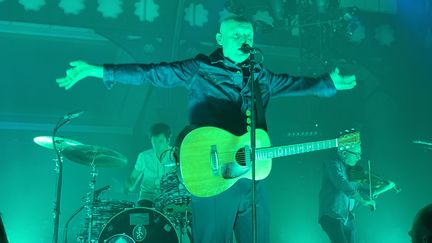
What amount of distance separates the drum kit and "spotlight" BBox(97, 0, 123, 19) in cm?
290

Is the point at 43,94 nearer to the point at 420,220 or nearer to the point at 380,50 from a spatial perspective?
the point at 380,50

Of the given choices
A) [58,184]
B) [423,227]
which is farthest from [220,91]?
[58,184]

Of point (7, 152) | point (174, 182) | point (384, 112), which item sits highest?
point (384, 112)

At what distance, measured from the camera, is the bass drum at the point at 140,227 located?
5906 mm

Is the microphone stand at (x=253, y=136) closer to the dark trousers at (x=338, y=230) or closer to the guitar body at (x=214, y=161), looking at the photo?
the guitar body at (x=214, y=161)

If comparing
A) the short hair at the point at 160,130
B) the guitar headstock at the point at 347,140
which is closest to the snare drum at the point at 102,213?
the short hair at the point at 160,130

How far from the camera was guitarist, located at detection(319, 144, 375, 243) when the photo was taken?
6727 millimetres

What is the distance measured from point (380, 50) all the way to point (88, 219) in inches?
243

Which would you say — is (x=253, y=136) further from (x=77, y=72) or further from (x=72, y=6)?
(x=72, y=6)

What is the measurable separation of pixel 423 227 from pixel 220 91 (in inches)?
70.1

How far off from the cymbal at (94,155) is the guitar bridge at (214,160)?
9.91ft

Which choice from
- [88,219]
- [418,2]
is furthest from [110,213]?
[418,2]

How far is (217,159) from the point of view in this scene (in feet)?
10.9

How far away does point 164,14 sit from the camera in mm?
8398
